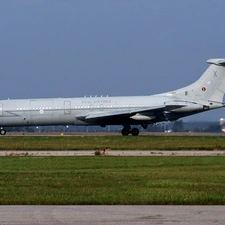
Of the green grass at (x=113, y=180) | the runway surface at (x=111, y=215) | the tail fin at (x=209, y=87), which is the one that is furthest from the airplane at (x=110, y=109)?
the runway surface at (x=111, y=215)

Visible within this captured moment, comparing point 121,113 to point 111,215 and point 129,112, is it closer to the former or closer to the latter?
point 129,112

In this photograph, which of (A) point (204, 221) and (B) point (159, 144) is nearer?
(A) point (204, 221)

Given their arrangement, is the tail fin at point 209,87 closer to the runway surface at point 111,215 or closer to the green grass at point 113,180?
the green grass at point 113,180

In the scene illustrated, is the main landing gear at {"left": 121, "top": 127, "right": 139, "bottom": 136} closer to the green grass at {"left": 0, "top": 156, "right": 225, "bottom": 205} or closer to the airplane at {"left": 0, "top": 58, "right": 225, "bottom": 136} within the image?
the airplane at {"left": 0, "top": 58, "right": 225, "bottom": 136}

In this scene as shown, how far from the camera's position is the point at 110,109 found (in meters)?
59.0

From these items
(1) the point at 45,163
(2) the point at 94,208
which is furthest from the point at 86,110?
(2) the point at 94,208

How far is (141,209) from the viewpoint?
1493 cm

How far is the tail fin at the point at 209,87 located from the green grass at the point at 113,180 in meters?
29.1

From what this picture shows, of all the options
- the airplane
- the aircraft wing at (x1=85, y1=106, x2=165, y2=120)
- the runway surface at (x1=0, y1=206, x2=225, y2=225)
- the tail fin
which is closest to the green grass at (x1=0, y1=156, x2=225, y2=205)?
the runway surface at (x1=0, y1=206, x2=225, y2=225)

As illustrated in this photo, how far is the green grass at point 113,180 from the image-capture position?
16538 mm

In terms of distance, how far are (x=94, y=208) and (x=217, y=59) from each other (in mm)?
47971

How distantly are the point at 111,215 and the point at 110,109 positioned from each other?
45.2 m

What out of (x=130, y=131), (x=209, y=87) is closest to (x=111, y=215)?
(x=130, y=131)

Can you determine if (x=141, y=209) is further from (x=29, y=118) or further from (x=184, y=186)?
(x=29, y=118)
